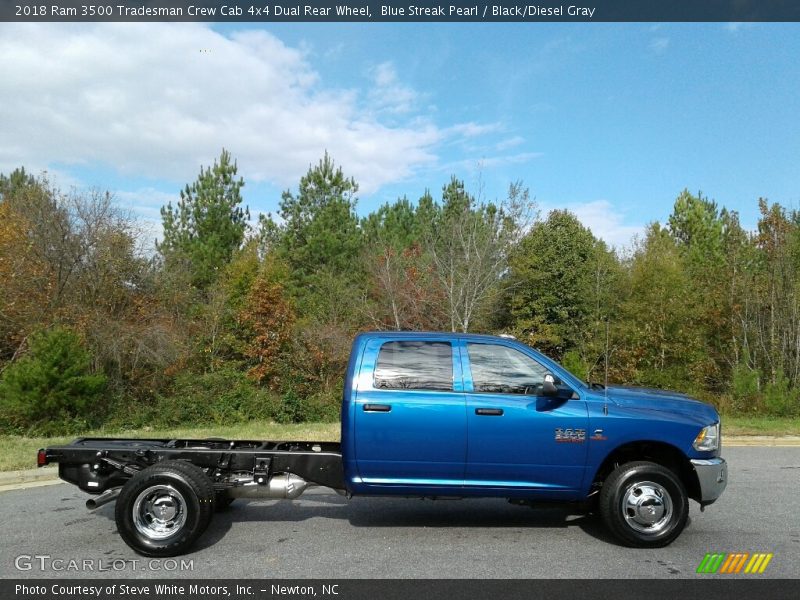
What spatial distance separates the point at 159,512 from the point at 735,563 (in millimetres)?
5049

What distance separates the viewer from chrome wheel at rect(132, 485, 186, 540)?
552 centimetres

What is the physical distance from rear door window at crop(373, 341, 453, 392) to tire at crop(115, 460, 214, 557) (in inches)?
74.3

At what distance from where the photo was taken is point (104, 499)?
5766 mm

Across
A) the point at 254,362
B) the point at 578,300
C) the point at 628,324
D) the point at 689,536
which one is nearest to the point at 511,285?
the point at 578,300

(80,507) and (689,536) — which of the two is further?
(80,507)

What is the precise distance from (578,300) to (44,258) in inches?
902

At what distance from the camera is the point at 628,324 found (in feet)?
76.9

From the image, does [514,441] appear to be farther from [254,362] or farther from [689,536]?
[254,362]

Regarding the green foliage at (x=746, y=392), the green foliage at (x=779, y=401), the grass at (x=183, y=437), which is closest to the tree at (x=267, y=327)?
the grass at (x=183, y=437)

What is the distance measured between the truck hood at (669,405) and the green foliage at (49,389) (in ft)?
42.8

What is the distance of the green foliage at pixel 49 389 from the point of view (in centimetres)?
1420

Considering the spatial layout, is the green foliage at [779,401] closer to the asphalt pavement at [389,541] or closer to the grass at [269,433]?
the grass at [269,433]
